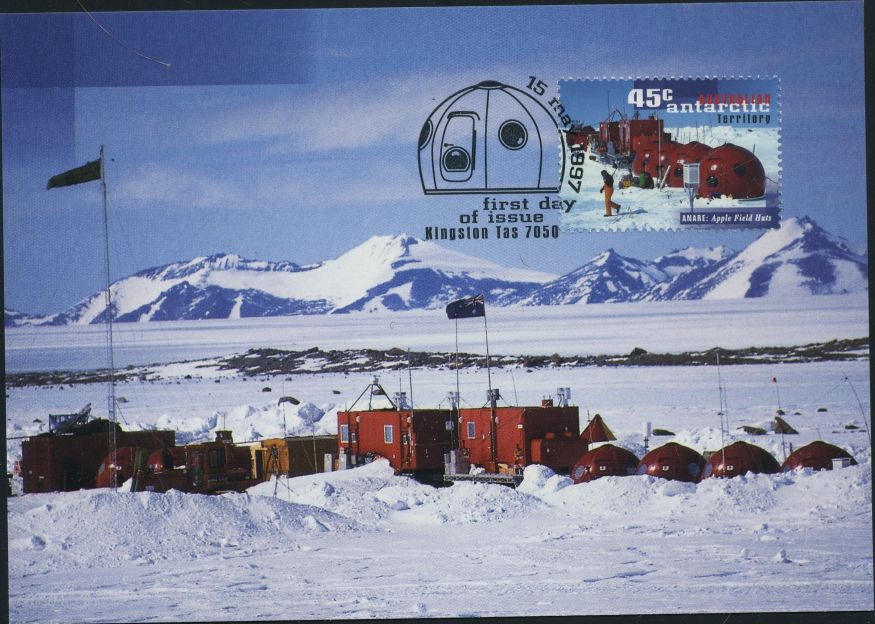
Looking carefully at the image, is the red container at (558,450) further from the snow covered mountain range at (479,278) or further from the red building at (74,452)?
the red building at (74,452)

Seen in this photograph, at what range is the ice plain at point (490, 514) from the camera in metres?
8.27

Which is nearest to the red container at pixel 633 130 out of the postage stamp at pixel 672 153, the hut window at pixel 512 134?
the postage stamp at pixel 672 153

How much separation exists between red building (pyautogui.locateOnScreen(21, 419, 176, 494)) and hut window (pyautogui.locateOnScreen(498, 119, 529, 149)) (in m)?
3.55

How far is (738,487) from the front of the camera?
9359 mm

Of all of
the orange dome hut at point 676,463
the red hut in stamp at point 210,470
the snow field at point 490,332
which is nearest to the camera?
the snow field at point 490,332

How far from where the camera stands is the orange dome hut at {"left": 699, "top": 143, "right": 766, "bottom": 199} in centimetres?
880

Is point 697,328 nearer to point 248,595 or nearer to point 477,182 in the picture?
point 477,182

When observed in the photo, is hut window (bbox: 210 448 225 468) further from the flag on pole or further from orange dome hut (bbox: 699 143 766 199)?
orange dome hut (bbox: 699 143 766 199)

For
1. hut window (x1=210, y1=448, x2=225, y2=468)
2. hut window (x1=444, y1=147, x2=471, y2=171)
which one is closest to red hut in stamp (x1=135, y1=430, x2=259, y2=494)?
hut window (x1=210, y1=448, x2=225, y2=468)

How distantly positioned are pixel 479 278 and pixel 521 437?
173cm

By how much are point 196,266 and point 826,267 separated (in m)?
4.73

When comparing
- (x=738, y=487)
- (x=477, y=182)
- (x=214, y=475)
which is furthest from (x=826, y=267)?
(x=214, y=475)

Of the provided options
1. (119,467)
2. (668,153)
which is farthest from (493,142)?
(119,467)

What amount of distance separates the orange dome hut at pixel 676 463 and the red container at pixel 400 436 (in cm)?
175
